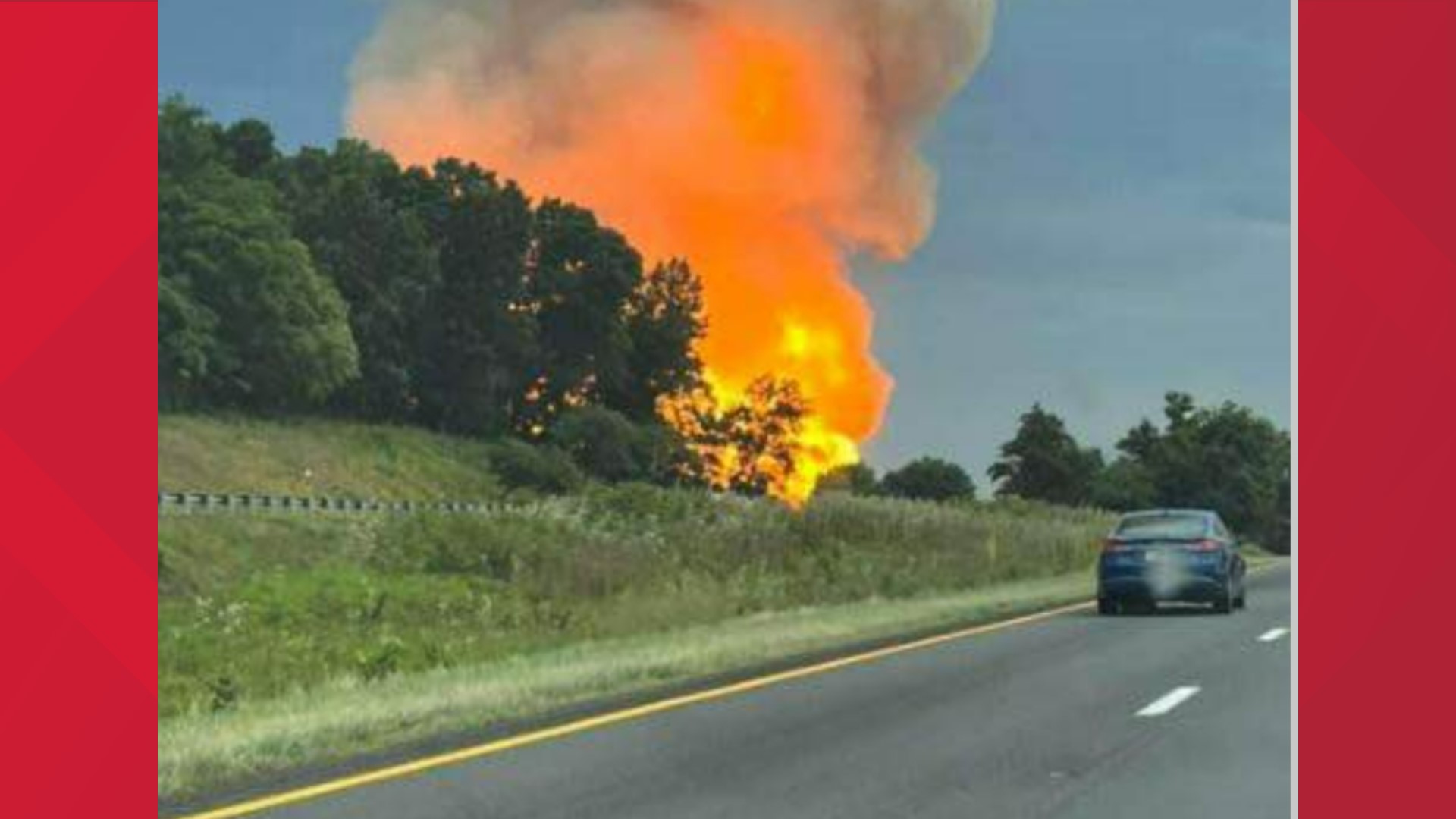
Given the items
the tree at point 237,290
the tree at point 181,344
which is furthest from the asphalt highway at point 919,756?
the tree at point 237,290

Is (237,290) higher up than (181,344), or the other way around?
(237,290)

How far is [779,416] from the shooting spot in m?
118

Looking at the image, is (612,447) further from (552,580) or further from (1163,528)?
(1163,528)

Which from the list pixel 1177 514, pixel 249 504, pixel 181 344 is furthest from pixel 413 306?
pixel 1177 514

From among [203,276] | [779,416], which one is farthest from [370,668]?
[779,416]

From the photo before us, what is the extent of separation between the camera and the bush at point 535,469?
96938 millimetres

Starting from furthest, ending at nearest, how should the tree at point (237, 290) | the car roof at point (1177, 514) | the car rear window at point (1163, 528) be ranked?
the tree at point (237, 290) → the car roof at point (1177, 514) → the car rear window at point (1163, 528)

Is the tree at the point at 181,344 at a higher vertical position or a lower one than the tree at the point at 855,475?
higher

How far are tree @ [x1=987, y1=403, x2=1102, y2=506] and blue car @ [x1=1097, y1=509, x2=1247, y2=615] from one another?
127m

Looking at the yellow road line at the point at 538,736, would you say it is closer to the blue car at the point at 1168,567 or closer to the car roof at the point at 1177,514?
the blue car at the point at 1168,567

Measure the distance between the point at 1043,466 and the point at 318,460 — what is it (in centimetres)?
7500

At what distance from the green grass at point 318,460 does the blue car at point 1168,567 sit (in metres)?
58.6

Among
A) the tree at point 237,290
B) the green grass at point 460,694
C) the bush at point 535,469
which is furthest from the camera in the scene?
Answer: the bush at point 535,469

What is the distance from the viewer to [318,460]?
95750 millimetres
